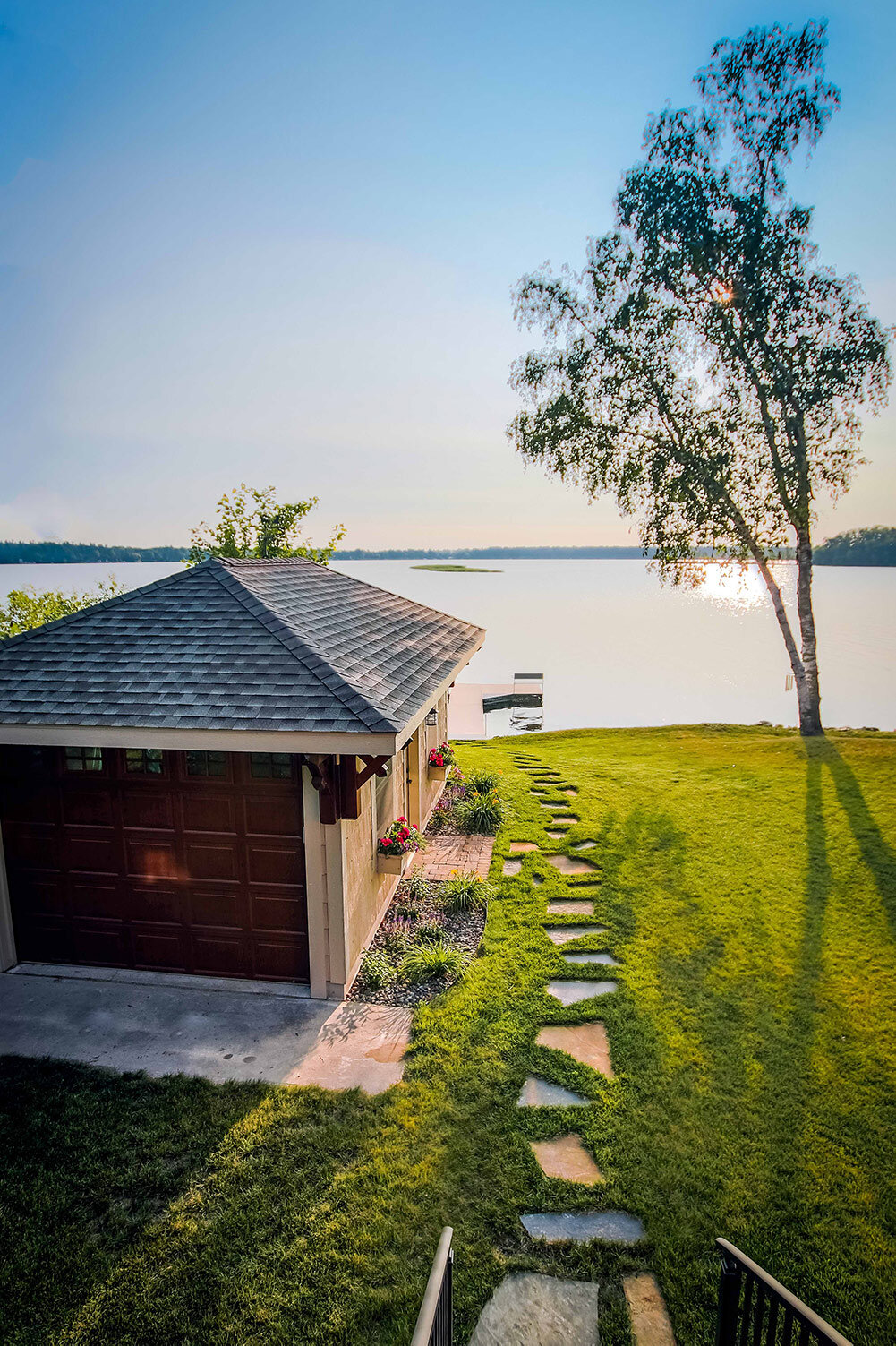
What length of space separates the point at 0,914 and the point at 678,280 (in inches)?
725

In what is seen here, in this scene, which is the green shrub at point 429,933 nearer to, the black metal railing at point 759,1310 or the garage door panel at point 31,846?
the garage door panel at point 31,846

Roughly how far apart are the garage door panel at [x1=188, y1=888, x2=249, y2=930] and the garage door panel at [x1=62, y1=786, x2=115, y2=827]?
116cm

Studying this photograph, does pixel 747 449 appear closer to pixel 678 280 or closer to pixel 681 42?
pixel 678 280

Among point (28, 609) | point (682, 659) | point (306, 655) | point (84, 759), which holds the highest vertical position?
point (306, 655)

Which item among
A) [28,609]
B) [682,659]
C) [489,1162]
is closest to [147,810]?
[489,1162]

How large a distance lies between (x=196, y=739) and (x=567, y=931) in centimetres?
483

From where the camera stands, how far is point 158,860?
6.71 meters

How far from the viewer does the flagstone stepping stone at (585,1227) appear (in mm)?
3963

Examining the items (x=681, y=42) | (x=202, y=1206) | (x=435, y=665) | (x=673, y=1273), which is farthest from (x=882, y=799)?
(x=681, y=42)

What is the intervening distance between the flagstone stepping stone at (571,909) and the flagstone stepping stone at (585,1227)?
13.4ft

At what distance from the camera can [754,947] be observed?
7.38 m

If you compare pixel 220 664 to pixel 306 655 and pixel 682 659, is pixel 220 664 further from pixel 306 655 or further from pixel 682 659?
pixel 682 659

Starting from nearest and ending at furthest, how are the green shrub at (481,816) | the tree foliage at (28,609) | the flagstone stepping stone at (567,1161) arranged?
the flagstone stepping stone at (567,1161), the green shrub at (481,816), the tree foliage at (28,609)

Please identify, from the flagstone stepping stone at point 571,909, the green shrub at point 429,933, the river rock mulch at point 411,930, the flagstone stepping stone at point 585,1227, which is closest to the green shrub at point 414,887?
the river rock mulch at point 411,930
